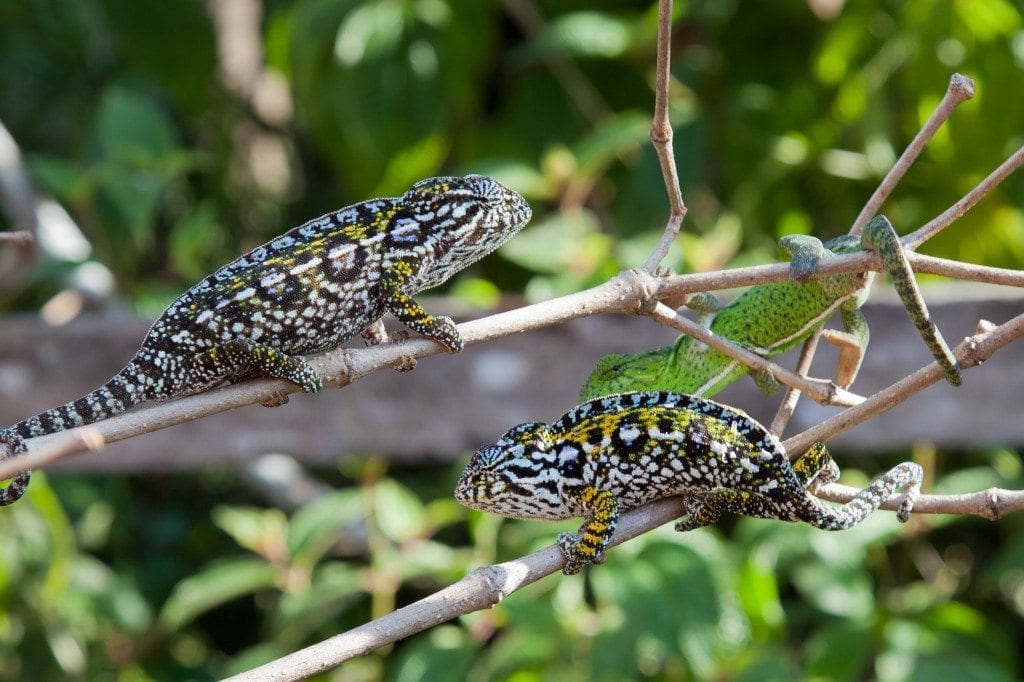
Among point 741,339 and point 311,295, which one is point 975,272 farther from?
point 311,295

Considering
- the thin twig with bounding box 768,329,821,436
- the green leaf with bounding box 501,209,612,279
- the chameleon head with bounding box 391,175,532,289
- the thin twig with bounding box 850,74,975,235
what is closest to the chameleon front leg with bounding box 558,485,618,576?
the thin twig with bounding box 768,329,821,436

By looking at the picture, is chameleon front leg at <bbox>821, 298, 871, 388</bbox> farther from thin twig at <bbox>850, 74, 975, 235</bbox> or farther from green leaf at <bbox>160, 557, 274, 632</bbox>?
green leaf at <bbox>160, 557, 274, 632</bbox>

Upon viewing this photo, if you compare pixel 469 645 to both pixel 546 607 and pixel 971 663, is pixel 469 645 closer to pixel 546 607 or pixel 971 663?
pixel 546 607

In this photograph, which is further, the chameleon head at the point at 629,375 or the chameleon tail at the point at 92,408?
the chameleon head at the point at 629,375

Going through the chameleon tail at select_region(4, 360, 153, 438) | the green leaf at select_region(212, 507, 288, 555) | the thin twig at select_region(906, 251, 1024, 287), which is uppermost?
the chameleon tail at select_region(4, 360, 153, 438)

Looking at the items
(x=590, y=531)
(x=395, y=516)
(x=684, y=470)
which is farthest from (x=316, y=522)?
(x=684, y=470)

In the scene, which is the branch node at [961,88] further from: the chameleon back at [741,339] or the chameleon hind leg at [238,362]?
the chameleon hind leg at [238,362]

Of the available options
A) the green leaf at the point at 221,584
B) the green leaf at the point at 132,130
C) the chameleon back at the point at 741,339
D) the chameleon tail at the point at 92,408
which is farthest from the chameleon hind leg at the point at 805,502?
the green leaf at the point at 132,130
